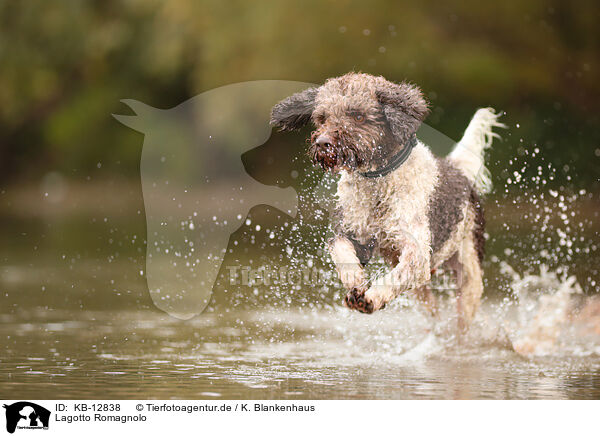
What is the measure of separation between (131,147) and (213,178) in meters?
3.80

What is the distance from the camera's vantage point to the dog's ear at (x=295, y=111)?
587cm

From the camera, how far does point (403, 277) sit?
5.59m

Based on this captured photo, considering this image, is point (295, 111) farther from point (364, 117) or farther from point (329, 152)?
point (329, 152)

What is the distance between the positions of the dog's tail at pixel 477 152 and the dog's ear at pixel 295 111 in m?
1.33

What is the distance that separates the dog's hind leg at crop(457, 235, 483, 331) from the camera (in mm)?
6875

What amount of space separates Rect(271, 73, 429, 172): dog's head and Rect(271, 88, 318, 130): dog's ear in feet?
0.17

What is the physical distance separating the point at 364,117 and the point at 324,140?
14.3 inches

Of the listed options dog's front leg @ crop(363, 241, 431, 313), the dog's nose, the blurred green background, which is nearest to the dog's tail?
dog's front leg @ crop(363, 241, 431, 313)

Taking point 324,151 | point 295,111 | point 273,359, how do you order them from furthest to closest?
point 273,359
point 295,111
point 324,151

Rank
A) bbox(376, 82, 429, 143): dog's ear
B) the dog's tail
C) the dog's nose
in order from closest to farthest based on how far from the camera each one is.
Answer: the dog's nose → bbox(376, 82, 429, 143): dog's ear → the dog's tail

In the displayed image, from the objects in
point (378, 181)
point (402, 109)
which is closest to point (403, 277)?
point (378, 181)

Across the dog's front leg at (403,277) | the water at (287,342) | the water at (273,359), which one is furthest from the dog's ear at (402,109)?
the water at (273,359)
